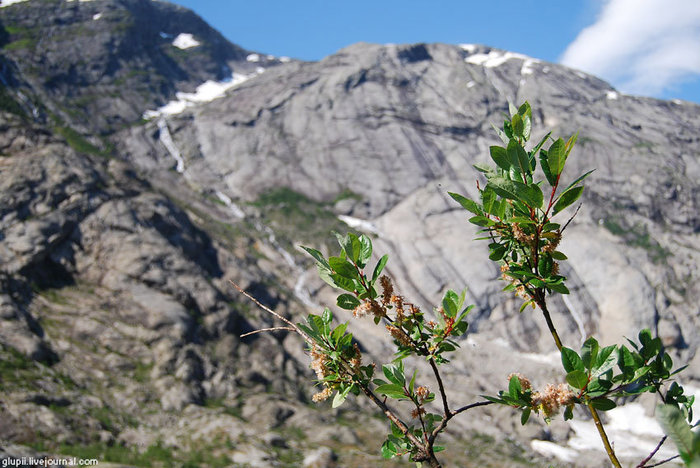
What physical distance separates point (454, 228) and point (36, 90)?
63836mm

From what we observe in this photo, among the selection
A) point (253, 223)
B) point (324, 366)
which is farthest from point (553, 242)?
point (253, 223)

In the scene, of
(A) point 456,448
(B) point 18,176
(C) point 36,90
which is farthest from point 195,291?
(C) point 36,90

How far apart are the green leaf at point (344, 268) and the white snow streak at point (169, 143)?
7146cm

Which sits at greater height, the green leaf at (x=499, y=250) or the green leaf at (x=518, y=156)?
the green leaf at (x=518, y=156)

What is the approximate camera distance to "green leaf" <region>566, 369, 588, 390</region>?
163 centimetres

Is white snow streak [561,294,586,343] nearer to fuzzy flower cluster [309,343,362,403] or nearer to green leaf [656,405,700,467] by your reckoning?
fuzzy flower cluster [309,343,362,403]

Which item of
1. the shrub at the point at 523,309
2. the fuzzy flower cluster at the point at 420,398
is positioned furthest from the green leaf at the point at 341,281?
the fuzzy flower cluster at the point at 420,398

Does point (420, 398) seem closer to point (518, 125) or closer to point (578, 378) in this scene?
point (578, 378)

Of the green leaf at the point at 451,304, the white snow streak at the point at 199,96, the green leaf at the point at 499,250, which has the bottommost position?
the green leaf at the point at 451,304

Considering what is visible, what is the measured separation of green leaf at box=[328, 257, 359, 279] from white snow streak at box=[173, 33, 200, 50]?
383 feet

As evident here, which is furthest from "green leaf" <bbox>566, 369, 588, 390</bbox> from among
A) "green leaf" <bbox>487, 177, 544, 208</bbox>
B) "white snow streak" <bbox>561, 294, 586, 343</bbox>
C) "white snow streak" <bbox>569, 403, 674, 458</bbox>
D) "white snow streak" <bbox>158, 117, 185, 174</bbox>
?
"white snow streak" <bbox>158, 117, 185, 174</bbox>

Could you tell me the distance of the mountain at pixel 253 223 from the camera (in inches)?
1102

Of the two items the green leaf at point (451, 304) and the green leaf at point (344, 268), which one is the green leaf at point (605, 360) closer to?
the green leaf at point (451, 304)

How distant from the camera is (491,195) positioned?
1.91 metres
